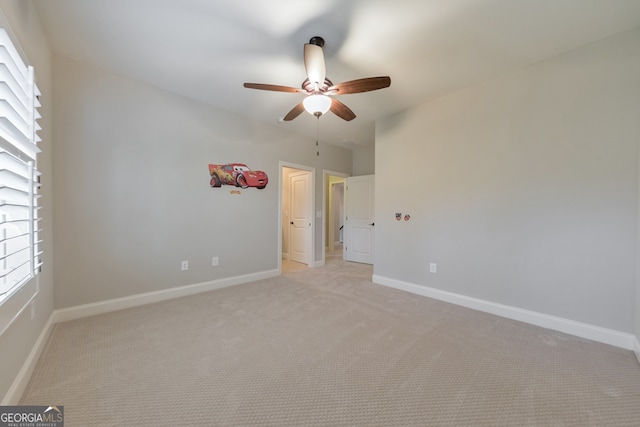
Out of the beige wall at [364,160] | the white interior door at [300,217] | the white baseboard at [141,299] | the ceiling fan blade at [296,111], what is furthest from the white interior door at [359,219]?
the ceiling fan blade at [296,111]

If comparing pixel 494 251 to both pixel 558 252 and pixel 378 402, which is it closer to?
pixel 558 252

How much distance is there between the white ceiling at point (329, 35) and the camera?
1.77m

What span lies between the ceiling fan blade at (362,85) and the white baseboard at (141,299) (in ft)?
9.64

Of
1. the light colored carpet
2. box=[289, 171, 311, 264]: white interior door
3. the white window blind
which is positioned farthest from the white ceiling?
the light colored carpet

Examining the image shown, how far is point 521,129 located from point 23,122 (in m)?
4.05

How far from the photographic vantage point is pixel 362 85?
2012 millimetres

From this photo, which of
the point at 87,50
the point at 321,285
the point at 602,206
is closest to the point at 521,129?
the point at 602,206

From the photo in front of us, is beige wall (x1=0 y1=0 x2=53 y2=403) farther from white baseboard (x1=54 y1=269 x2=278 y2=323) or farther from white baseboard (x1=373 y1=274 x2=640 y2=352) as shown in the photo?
white baseboard (x1=373 y1=274 x2=640 y2=352)

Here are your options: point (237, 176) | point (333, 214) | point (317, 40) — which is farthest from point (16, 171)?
point (333, 214)

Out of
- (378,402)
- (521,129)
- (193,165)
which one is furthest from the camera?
(193,165)

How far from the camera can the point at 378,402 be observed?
142 cm

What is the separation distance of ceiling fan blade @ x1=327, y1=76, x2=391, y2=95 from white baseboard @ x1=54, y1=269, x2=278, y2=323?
294 cm

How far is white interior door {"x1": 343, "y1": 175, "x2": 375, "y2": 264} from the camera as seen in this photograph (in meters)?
5.27

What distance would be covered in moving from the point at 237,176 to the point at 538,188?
12.1ft
